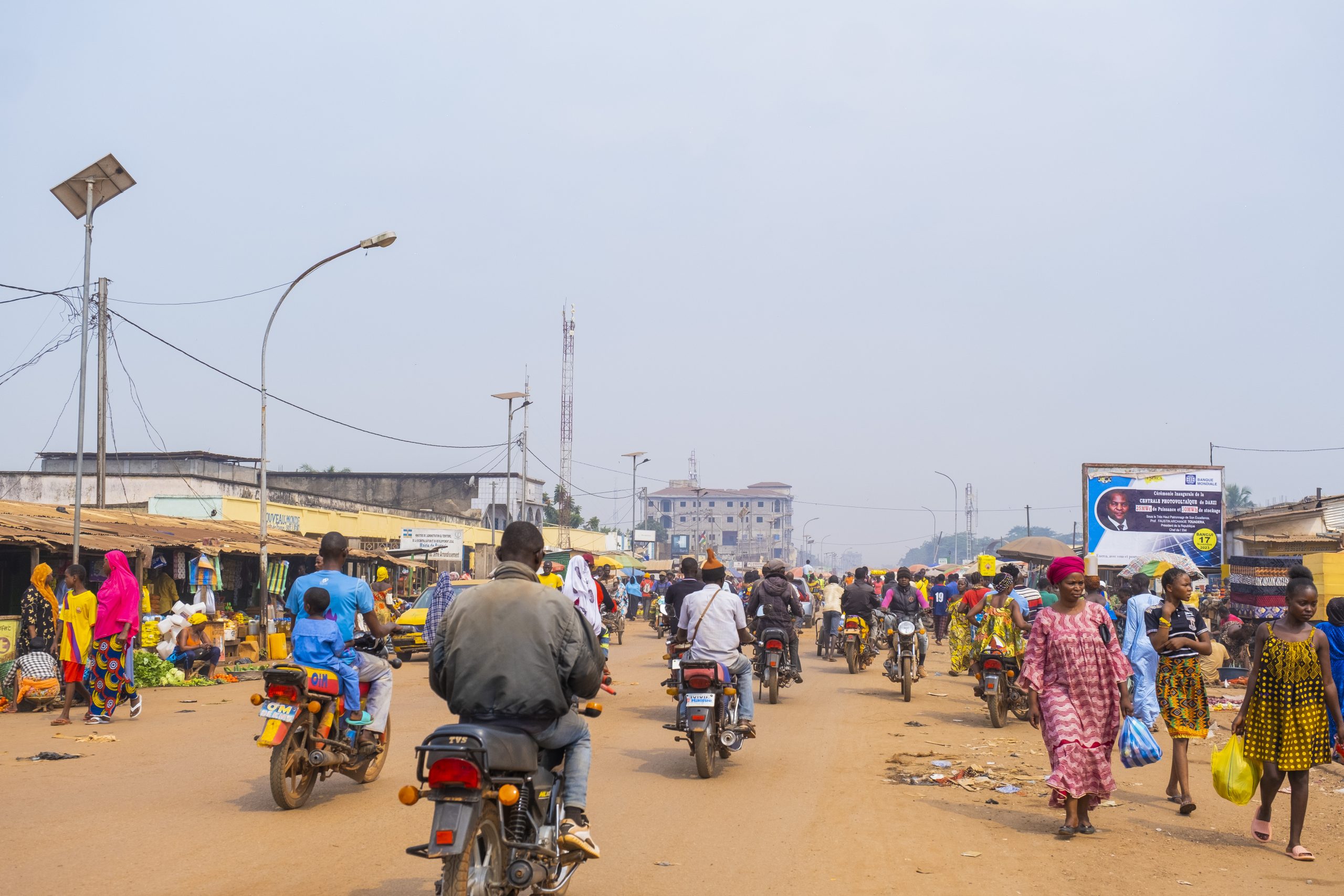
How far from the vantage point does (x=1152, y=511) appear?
3216 centimetres

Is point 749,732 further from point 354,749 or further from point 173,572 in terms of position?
point 173,572

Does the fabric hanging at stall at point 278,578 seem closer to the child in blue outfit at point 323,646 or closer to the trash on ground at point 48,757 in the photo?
the trash on ground at point 48,757

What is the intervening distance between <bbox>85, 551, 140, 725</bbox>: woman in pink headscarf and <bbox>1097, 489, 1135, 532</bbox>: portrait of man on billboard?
1056 inches

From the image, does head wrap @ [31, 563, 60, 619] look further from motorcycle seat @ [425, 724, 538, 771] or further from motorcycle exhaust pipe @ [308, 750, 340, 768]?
motorcycle seat @ [425, 724, 538, 771]

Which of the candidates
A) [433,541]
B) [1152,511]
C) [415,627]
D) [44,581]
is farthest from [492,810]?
[1152,511]

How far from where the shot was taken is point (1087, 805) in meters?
7.31

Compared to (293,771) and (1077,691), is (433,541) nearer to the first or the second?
(293,771)

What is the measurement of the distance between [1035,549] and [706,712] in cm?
3270

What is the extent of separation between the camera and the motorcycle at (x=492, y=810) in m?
4.29

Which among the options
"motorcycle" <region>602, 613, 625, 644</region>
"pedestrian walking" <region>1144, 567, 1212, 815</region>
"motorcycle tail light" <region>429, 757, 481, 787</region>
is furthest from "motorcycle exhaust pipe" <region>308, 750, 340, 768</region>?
"motorcycle" <region>602, 613, 625, 644</region>

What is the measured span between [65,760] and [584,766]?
23.0ft

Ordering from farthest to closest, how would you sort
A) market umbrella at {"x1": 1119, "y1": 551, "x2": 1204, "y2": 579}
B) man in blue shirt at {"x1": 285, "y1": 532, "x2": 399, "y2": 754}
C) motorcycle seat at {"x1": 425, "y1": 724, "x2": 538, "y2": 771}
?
1. market umbrella at {"x1": 1119, "y1": 551, "x2": 1204, "y2": 579}
2. man in blue shirt at {"x1": 285, "y1": 532, "x2": 399, "y2": 754}
3. motorcycle seat at {"x1": 425, "y1": 724, "x2": 538, "y2": 771}

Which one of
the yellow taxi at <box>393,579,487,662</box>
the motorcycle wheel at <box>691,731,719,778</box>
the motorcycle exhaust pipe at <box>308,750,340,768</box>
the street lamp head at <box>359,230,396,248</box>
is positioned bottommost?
the yellow taxi at <box>393,579,487,662</box>

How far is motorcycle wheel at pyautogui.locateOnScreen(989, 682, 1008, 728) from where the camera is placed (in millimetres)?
12641
